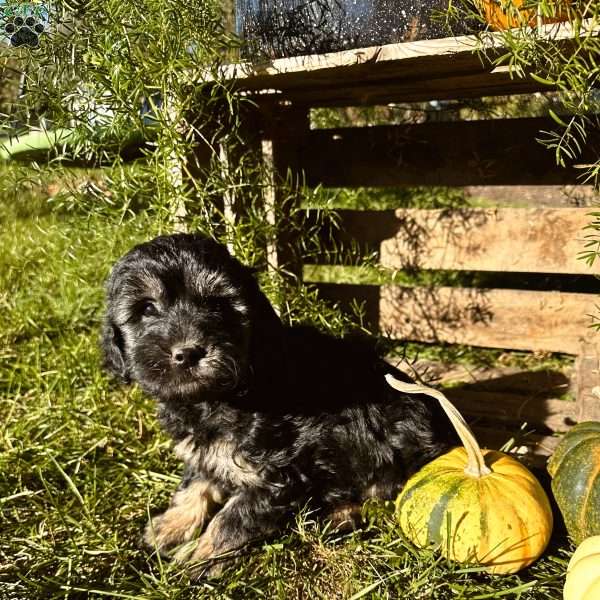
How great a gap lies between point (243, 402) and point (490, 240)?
7.39 ft

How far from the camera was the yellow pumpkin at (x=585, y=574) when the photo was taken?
6.82ft

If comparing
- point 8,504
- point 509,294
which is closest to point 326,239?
point 509,294

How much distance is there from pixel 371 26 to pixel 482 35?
0.61m

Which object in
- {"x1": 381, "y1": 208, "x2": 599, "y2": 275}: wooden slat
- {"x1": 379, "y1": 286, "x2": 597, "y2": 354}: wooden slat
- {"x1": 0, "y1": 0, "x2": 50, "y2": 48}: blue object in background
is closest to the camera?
{"x1": 0, "y1": 0, "x2": 50, "y2": 48}: blue object in background

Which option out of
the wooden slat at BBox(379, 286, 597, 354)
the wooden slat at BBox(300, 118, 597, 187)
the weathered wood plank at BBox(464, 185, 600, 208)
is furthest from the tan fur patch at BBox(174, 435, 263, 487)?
the weathered wood plank at BBox(464, 185, 600, 208)

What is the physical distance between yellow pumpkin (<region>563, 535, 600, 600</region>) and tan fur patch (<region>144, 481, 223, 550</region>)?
1531 mm

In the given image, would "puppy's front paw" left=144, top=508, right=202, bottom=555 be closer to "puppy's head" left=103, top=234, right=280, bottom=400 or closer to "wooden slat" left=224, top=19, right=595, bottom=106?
"puppy's head" left=103, top=234, right=280, bottom=400

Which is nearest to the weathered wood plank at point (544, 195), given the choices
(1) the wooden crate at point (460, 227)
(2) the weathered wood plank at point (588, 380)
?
(1) the wooden crate at point (460, 227)

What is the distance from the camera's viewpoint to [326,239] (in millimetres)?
4617

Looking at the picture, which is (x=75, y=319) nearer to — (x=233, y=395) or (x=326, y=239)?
(x=326, y=239)

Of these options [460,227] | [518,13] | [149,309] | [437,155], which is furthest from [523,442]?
[518,13]

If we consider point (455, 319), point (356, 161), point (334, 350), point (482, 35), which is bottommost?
point (455, 319)

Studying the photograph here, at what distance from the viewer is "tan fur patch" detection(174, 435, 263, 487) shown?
2791mm

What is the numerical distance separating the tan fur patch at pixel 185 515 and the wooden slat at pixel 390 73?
6.41 ft
